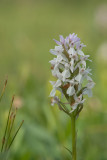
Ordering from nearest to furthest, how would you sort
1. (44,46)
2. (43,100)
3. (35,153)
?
(35,153) < (43,100) < (44,46)

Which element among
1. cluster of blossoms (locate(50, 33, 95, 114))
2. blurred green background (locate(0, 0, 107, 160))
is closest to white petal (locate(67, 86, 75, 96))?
cluster of blossoms (locate(50, 33, 95, 114))

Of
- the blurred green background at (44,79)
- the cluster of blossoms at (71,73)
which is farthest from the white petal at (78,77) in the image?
the blurred green background at (44,79)

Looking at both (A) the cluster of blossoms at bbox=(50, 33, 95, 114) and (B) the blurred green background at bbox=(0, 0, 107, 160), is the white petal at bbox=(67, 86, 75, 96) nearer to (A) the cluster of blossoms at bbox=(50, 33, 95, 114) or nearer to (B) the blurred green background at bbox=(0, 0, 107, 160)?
(A) the cluster of blossoms at bbox=(50, 33, 95, 114)

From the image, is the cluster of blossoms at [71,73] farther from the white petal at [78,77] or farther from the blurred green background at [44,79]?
the blurred green background at [44,79]

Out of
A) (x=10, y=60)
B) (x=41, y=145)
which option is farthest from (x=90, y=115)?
(x=10, y=60)

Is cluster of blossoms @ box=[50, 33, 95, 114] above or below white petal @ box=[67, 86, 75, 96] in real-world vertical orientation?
above

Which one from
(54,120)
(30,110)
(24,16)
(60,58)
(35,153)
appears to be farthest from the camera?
(24,16)

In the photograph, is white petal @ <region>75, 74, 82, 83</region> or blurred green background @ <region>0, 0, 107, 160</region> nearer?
white petal @ <region>75, 74, 82, 83</region>

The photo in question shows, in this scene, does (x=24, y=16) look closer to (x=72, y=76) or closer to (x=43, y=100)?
(x=43, y=100)
